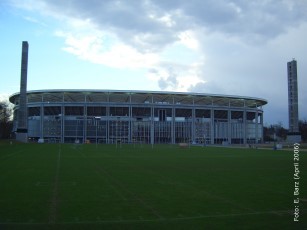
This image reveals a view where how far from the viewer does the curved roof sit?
115688mm

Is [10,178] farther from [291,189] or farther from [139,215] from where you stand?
[291,189]

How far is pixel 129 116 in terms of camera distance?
122 m

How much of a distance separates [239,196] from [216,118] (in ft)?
385

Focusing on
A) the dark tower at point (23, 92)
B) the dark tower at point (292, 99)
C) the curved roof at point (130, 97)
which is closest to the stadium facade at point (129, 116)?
the curved roof at point (130, 97)

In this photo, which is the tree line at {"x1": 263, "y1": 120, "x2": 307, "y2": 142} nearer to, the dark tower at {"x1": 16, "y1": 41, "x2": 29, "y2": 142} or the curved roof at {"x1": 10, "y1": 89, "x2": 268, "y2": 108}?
the curved roof at {"x1": 10, "y1": 89, "x2": 268, "y2": 108}

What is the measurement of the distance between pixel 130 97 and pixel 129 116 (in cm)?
705

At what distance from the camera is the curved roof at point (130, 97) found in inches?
4555

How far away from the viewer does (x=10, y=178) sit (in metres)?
19.0

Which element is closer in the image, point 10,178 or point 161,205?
point 161,205

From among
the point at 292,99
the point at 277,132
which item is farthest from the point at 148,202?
the point at 277,132

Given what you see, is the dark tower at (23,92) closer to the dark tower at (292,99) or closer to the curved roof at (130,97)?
the curved roof at (130,97)

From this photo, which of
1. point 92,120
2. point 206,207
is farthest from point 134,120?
point 206,207

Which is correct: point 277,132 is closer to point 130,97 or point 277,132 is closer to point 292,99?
point 292,99

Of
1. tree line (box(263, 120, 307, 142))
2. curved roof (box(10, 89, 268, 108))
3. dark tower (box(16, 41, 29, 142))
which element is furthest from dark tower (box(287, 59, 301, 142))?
dark tower (box(16, 41, 29, 142))
